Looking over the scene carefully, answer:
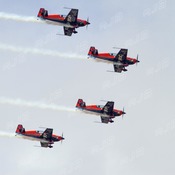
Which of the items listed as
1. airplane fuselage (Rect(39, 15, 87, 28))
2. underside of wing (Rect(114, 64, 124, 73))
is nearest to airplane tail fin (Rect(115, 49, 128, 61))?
underside of wing (Rect(114, 64, 124, 73))

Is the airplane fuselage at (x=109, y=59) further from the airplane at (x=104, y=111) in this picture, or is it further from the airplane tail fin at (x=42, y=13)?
the airplane tail fin at (x=42, y=13)

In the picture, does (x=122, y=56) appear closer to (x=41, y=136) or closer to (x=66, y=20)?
(x=66, y=20)

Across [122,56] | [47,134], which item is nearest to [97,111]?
[47,134]

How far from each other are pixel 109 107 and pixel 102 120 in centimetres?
346

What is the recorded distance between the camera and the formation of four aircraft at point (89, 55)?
512 ft

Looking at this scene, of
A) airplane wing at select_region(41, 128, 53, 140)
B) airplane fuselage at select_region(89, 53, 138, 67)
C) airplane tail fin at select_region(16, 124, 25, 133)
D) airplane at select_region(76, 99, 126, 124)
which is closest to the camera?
airplane wing at select_region(41, 128, 53, 140)

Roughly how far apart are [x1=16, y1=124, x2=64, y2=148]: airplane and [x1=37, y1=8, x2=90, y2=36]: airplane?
2250 centimetres

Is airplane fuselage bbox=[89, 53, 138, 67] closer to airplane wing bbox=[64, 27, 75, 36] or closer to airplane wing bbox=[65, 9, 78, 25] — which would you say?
airplane wing bbox=[64, 27, 75, 36]

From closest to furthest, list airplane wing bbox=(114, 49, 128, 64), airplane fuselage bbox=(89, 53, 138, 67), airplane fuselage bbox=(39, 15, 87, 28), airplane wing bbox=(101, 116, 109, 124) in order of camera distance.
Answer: airplane fuselage bbox=(39, 15, 87, 28), airplane wing bbox=(114, 49, 128, 64), airplane fuselage bbox=(89, 53, 138, 67), airplane wing bbox=(101, 116, 109, 124)

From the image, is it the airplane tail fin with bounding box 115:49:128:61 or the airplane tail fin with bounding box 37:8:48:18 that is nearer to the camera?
the airplane tail fin with bounding box 37:8:48:18

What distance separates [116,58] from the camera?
161875 mm

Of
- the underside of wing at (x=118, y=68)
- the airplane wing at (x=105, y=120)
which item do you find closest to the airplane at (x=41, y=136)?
the airplane wing at (x=105, y=120)

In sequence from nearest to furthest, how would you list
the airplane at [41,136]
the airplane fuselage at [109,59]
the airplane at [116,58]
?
the airplane at [116,58] → the airplane fuselage at [109,59] → the airplane at [41,136]

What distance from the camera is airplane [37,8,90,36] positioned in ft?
510
